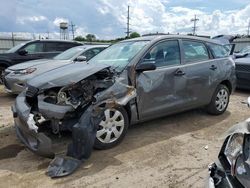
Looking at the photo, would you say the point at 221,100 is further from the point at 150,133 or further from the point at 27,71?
the point at 27,71

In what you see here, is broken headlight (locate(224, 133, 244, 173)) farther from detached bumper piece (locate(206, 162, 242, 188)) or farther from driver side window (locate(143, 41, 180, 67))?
driver side window (locate(143, 41, 180, 67))

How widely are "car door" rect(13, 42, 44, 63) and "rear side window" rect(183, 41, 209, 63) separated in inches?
261

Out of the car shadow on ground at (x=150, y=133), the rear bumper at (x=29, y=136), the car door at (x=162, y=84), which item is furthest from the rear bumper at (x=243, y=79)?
the rear bumper at (x=29, y=136)

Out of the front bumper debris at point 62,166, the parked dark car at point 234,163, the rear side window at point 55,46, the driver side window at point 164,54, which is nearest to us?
the parked dark car at point 234,163

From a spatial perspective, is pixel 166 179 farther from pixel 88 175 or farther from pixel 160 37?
pixel 160 37

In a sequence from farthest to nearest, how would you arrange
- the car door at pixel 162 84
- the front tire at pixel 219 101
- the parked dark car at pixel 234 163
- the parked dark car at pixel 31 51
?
the parked dark car at pixel 31 51
the front tire at pixel 219 101
the car door at pixel 162 84
the parked dark car at pixel 234 163

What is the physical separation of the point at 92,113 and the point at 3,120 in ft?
9.35

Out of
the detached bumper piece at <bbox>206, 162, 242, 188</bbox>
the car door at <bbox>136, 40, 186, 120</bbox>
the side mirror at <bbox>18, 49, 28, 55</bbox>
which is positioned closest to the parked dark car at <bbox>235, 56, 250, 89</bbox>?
the car door at <bbox>136, 40, 186, 120</bbox>

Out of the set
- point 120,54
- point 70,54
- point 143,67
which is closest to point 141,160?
point 143,67

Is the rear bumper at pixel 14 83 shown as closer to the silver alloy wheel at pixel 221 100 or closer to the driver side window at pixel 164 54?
the driver side window at pixel 164 54

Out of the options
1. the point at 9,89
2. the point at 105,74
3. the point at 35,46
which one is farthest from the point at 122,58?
the point at 35,46

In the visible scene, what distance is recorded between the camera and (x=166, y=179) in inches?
144

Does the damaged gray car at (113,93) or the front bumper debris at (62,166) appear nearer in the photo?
the front bumper debris at (62,166)

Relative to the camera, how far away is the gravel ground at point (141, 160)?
3.61 meters
